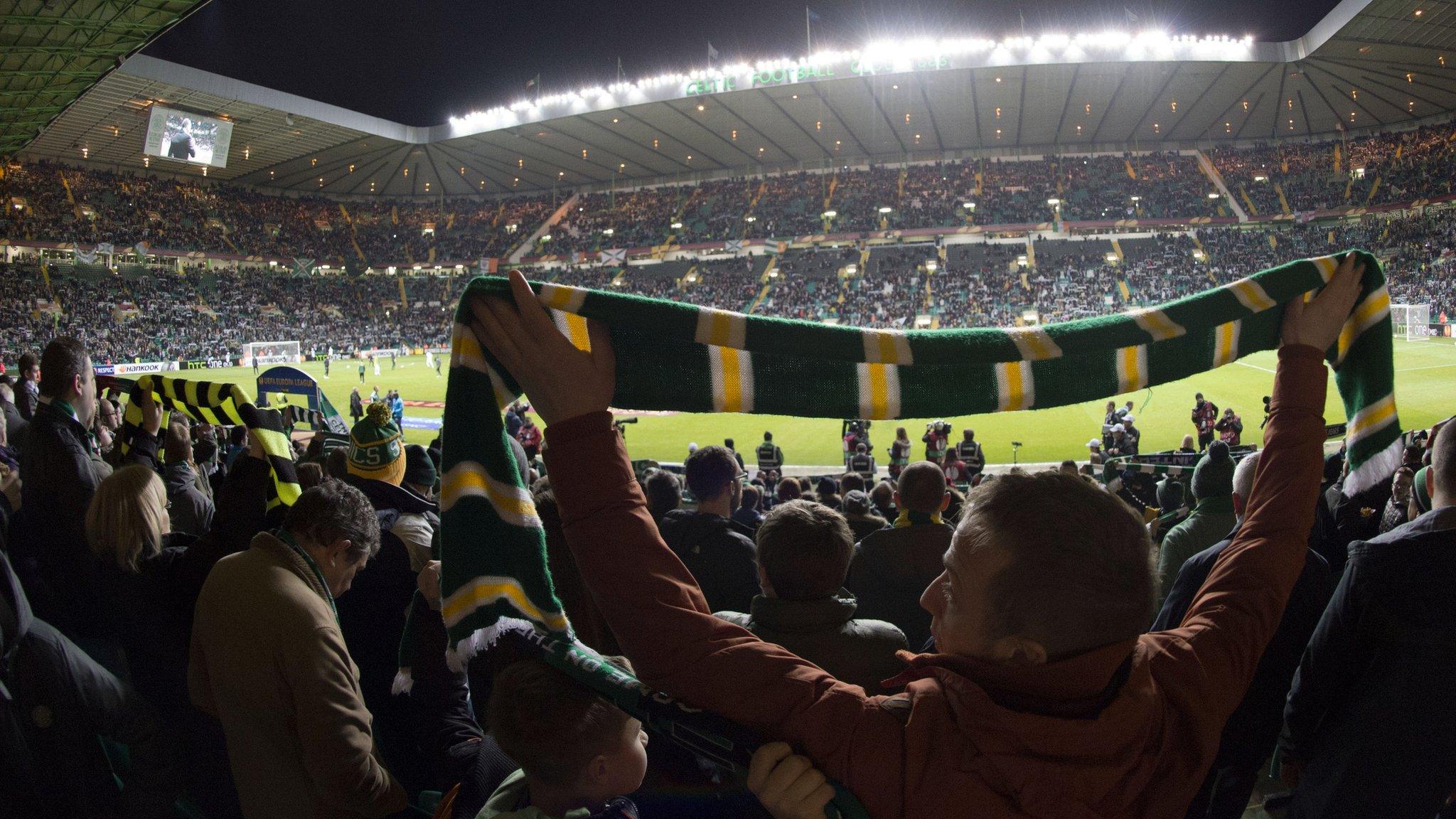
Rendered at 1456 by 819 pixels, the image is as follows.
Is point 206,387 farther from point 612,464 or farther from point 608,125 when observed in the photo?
point 608,125

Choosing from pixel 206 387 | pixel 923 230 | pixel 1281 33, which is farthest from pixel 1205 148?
pixel 206 387

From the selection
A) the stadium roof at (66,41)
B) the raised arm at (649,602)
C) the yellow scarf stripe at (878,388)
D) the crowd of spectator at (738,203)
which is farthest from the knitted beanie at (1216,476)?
the crowd of spectator at (738,203)

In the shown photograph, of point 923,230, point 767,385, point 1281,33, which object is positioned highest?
point 1281,33

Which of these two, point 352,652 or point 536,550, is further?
point 352,652

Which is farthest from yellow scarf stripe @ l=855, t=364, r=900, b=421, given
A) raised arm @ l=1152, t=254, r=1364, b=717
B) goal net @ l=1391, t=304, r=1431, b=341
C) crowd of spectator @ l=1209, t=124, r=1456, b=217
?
crowd of spectator @ l=1209, t=124, r=1456, b=217

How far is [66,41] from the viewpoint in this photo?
23.5 metres

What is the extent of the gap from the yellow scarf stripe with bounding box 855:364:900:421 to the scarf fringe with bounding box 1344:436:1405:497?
1081mm

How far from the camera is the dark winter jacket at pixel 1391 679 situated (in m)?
2.09

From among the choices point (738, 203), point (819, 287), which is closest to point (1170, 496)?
point (819, 287)

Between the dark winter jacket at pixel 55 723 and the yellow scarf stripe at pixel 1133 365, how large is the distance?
10.7ft

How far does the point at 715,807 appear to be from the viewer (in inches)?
55.3

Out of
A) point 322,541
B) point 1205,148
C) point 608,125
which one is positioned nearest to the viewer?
point 322,541

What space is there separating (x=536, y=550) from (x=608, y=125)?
4985 centimetres

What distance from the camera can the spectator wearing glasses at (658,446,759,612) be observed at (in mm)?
3736
